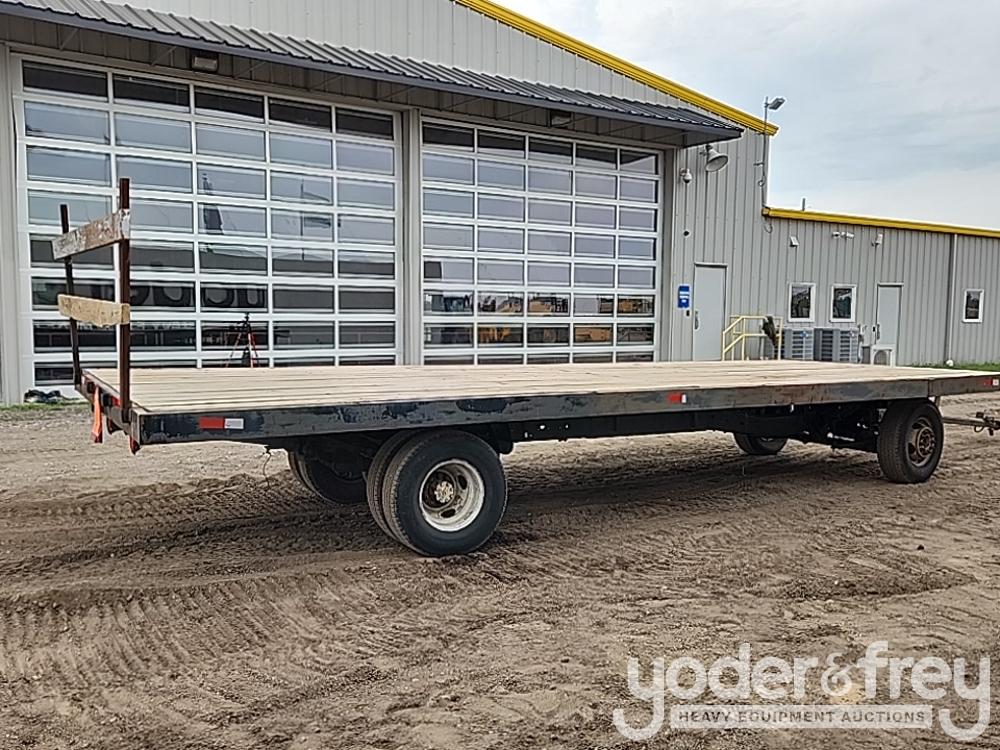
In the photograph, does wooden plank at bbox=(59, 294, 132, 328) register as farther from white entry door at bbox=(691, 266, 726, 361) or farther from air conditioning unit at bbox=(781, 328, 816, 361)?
air conditioning unit at bbox=(781, 328, 816, 361)

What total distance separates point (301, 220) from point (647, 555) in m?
9.76

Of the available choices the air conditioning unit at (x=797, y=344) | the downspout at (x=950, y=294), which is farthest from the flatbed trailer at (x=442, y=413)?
the downspout at (x=950, y=294)

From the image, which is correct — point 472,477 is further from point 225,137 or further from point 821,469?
point 225,137

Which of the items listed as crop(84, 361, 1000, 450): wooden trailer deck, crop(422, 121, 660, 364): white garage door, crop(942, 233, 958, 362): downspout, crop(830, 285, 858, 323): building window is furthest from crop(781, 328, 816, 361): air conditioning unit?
crop(84, 361, 1000, 450): wooden trailer deck

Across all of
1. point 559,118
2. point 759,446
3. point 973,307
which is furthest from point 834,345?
point 759,446

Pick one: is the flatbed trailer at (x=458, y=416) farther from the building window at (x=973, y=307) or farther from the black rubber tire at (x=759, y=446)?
the building window at (x=973, y=307)

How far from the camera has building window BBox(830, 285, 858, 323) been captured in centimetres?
1941

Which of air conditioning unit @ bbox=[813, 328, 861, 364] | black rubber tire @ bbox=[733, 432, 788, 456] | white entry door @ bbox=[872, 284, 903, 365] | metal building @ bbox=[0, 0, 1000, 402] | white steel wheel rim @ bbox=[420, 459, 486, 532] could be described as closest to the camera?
white steel wheel rim @ bbox=[420, 459, 486, 532]

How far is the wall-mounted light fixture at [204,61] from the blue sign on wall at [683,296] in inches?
373

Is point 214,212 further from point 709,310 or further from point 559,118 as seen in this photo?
point 709,310

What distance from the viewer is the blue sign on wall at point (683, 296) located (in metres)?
17.2

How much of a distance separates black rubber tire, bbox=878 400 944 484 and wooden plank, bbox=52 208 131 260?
614 centimetres

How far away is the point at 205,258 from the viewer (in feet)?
41.4

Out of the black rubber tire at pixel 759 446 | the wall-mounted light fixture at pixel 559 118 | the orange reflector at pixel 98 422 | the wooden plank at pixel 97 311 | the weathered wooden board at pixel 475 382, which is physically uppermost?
the wall-mounted light fixture at pixel 559 118
